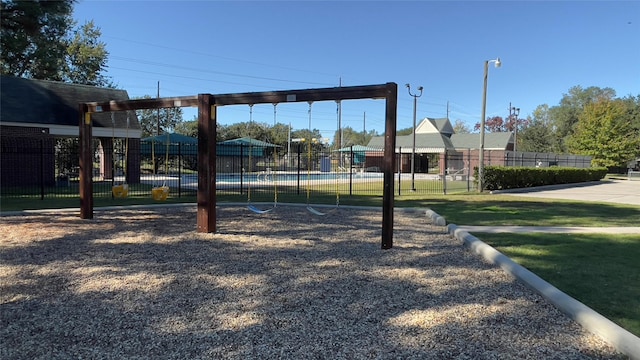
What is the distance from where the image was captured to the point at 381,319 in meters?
4.05

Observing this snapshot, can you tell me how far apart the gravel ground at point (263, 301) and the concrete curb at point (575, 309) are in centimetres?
10

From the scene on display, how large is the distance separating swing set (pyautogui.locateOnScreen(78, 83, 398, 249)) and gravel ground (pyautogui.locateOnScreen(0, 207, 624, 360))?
24.3 inches

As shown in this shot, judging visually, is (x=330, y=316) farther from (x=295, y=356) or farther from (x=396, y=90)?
(x=396, y=90)

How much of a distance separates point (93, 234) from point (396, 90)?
615 centimetres

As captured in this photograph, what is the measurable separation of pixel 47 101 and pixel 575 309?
22.9 metres

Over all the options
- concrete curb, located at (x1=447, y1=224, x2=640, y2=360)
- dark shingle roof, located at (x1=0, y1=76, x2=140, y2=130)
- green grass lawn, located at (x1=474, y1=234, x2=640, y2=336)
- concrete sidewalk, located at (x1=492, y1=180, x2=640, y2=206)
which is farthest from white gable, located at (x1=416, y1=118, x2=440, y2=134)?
concrete curb, located at (x1=447, y1=224, x2=640, y2=360)

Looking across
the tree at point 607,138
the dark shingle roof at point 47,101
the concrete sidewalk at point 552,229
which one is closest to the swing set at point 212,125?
the concrete sidewalk at point 552,229

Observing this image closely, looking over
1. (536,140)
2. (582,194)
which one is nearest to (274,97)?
(582,194)

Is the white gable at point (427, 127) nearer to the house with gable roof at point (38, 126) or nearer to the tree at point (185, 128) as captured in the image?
the tree at point (185, 128)

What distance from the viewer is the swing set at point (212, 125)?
278 inches

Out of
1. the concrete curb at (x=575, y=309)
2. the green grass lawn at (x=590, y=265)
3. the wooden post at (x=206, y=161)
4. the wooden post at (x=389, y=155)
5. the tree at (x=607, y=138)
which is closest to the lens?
the concrete curb at (x=575, y=309)

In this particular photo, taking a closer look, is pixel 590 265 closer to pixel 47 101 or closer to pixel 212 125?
pixel 212 125

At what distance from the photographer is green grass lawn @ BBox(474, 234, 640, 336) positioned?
426 cm

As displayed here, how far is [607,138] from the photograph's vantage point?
153 feet
